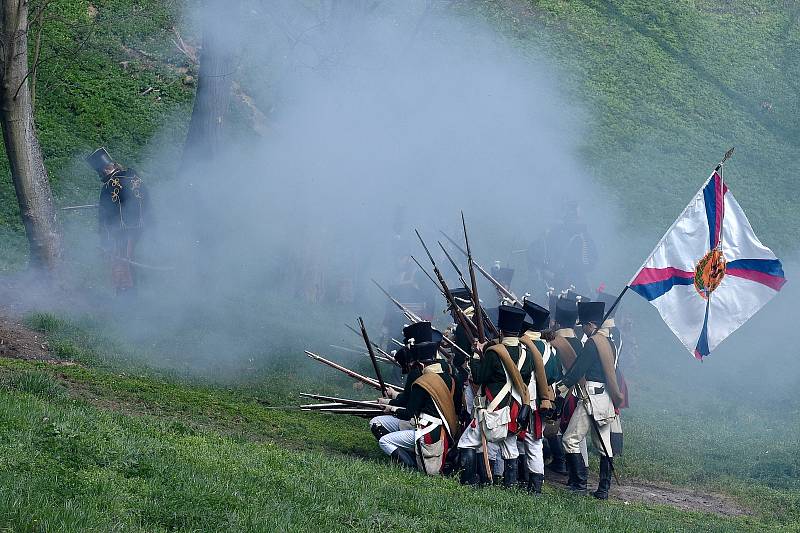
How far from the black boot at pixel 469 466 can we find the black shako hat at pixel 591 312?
6.95ft

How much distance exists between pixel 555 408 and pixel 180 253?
817cm

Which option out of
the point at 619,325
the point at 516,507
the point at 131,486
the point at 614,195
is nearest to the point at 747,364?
the point at 619,325

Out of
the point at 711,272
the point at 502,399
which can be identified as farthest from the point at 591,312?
the point at 502,399

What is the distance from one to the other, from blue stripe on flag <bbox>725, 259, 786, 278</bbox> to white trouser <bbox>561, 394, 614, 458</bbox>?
2257 mm

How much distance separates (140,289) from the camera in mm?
16047

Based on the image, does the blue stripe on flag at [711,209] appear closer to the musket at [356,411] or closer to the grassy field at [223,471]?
the grassy field at [223,471]

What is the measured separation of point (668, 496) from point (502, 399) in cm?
275

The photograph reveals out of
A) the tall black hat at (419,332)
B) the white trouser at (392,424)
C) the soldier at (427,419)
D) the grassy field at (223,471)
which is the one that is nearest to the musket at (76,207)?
the grassy field at (223,471)

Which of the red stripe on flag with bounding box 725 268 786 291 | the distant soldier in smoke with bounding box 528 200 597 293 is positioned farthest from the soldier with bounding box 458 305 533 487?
the distant soldier in smoke with bounding box 528 200 597 293

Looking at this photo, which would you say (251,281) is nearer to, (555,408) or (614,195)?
(555,408)

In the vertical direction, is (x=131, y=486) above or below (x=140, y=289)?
below

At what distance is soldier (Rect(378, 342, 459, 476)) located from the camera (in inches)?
412

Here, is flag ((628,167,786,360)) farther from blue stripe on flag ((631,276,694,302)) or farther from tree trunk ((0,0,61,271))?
tree trunk ((0,0,61,271))

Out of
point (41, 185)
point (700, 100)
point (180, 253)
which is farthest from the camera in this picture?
point (700, 100)
